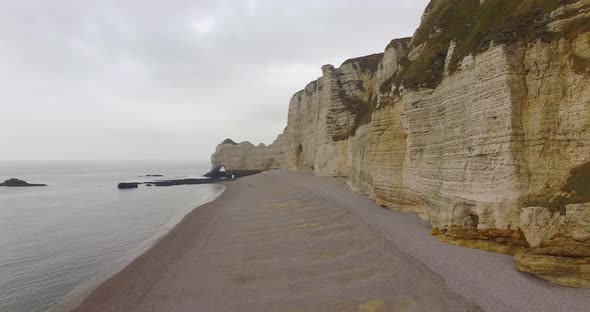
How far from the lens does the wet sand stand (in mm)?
9742

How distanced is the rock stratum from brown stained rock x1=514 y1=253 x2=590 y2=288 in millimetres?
26

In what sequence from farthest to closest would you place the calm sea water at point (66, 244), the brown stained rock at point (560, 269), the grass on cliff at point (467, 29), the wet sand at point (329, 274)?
the calm sea water at point (66, 244), the grass on cliff at point (467, 29), the wet sand at point (329, 274), the brown stained rock at point (560, 269)

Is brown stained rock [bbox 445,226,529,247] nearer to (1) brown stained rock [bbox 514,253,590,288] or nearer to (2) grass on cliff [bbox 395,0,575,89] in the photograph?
(1) brown stained rock [bbox 514,253,590,288]

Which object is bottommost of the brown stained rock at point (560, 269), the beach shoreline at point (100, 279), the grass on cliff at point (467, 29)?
the beach shoreline at point (100, 279)

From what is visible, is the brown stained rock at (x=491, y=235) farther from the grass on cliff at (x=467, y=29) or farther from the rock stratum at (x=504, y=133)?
the grass on cliff at (x=467, y=29)

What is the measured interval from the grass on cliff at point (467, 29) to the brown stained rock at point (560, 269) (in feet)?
24.3

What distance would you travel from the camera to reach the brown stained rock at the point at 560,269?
909cm

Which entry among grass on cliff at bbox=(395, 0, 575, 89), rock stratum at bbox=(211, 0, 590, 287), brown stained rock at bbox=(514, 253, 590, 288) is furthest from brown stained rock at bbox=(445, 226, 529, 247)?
grass on cliff at bbox=(395, 0, 575, 89)

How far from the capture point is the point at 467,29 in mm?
16828

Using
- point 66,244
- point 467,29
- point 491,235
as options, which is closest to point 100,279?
point 66,244

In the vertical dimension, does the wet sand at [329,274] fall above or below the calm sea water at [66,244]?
above

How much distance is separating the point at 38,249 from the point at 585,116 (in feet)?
92.2

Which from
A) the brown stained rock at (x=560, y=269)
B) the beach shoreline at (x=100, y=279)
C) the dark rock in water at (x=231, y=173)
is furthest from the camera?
the dark rock in water at (x=231, y=173)

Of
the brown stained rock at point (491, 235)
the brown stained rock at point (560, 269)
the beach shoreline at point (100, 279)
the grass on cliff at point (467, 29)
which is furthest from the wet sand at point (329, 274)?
the grass on cliff at point (467, 29)
